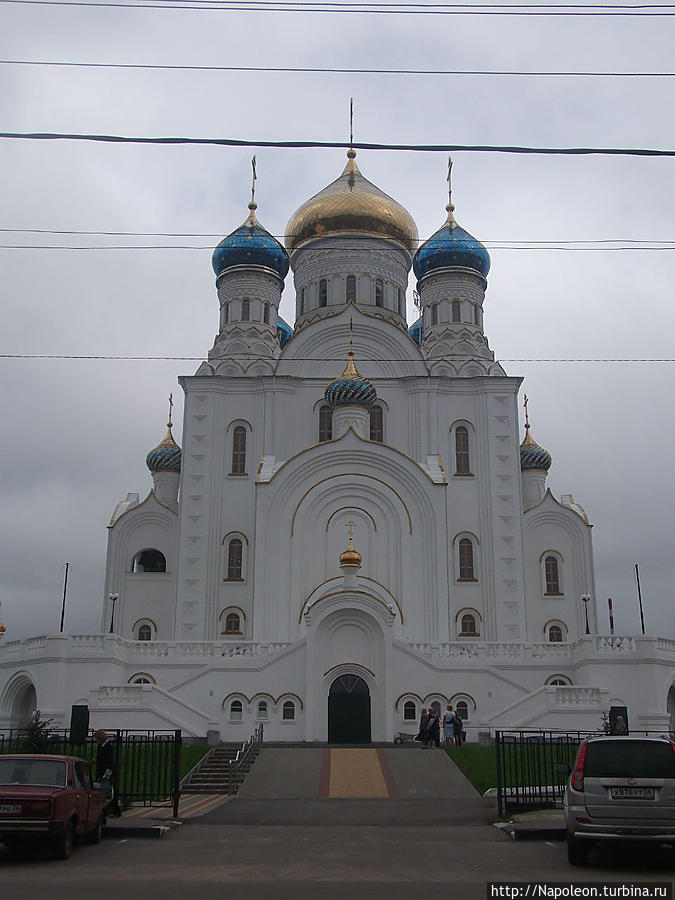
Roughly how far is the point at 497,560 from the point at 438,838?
22.5m

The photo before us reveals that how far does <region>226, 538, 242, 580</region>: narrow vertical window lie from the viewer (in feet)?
112

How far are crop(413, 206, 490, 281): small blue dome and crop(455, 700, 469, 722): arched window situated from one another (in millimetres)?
18997

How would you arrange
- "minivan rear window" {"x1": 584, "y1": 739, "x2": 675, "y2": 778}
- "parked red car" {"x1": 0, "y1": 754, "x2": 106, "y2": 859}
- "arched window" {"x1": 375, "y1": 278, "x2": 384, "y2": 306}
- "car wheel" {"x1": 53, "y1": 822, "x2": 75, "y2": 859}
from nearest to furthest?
"minivan rear window" {"x1": 584, "y1": 739, "x2": 675, "y2": 778}
"parked red car" {"x1": 0, "y1": 754, "x2": 106, "y2": 859}
"car wheel" {"x1": 53, "y1": 822, "x2": 75, "y2": 859}
"arched window" {"x1": 375, "y1": 278, "x2": 384, "y2": 306}

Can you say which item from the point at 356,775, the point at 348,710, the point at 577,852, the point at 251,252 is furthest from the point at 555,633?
the point at 577,852

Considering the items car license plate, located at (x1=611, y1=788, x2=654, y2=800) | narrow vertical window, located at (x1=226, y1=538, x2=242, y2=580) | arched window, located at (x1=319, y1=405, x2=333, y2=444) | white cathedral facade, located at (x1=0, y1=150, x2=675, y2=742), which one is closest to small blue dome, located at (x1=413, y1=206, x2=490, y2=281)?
white cathedral facade, located at (x1=0, y1=150, x2=675, y2=742)

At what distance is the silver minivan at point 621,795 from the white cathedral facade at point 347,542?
1631 cm

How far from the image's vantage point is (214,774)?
19.6m

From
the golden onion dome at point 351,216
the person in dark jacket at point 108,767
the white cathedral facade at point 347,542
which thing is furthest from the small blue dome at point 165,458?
the person in dark jacket at point 108,767

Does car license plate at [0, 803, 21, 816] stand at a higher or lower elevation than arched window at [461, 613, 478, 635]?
lower

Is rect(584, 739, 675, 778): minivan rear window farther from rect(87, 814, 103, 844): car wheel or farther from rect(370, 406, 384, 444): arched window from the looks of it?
rect(370, 406, 384, 444): arched window

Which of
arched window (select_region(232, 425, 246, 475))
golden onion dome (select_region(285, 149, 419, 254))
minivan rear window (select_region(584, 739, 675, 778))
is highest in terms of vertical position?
golden onion dome (select_region(285, 149, 419, 254))

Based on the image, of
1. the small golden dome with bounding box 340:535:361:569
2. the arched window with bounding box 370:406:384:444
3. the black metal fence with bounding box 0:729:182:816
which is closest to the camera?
the black metal fence with bounding box 0:729:182:816

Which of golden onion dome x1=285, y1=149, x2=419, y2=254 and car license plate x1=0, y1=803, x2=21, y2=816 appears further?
golden onion dome x1=285, y1=149, x2=419, y2=254

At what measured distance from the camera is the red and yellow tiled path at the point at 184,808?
14.0 m
